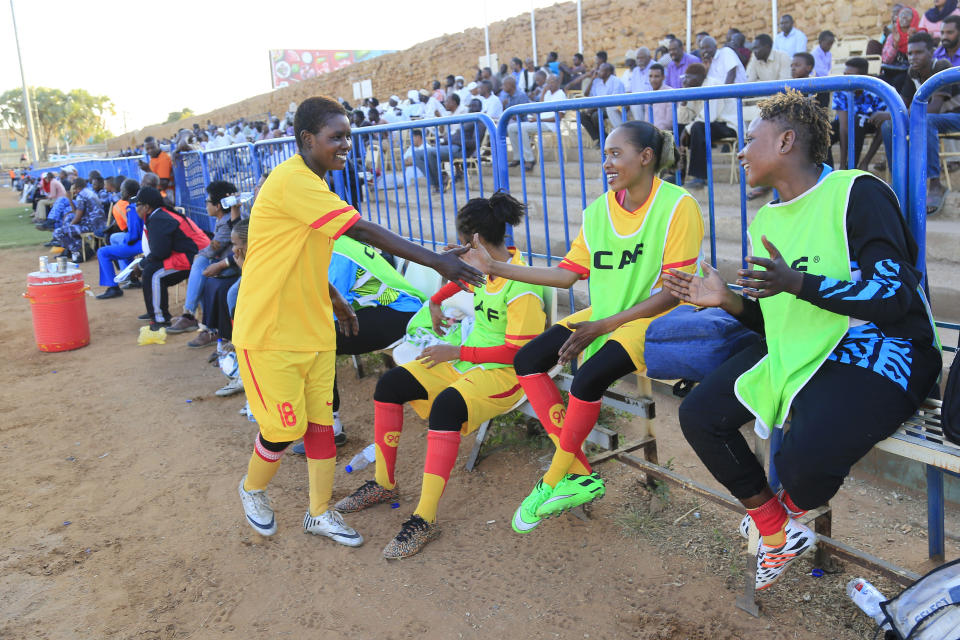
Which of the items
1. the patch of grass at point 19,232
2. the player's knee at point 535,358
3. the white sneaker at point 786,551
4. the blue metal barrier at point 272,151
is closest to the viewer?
the white sneaker at point 786,551

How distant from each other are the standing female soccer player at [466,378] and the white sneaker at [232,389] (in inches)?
90.3

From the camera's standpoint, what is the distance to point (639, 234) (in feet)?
10.3

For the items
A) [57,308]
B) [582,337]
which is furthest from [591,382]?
[57,308]

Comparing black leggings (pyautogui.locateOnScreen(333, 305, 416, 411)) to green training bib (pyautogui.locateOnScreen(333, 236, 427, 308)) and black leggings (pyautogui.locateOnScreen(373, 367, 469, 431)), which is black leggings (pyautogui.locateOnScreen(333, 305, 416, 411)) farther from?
black leggings (pyautogui.locateOnScreen(373, 367, 469, 431))

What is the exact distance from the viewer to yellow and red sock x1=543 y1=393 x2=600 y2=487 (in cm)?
307

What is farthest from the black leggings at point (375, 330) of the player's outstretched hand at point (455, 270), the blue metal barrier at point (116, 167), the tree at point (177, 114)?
the tree at point (177, 114)

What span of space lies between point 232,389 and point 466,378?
2802 mm

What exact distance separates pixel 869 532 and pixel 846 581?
0.66 m

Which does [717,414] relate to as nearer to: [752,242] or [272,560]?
[752,242]

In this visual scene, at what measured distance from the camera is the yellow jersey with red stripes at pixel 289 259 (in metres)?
3.02

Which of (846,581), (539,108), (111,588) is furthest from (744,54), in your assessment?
(111,588)

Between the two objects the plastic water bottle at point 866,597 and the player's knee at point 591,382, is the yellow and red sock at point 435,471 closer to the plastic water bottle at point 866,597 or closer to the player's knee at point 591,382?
the player's knee at point 591,382

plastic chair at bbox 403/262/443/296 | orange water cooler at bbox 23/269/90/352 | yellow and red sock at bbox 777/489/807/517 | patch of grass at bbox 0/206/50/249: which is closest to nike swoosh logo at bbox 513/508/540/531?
yellow and red sock at bbox 777/489/807/517

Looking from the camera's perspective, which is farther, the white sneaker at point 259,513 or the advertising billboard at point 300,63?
the advertising billboard at point 300,63
